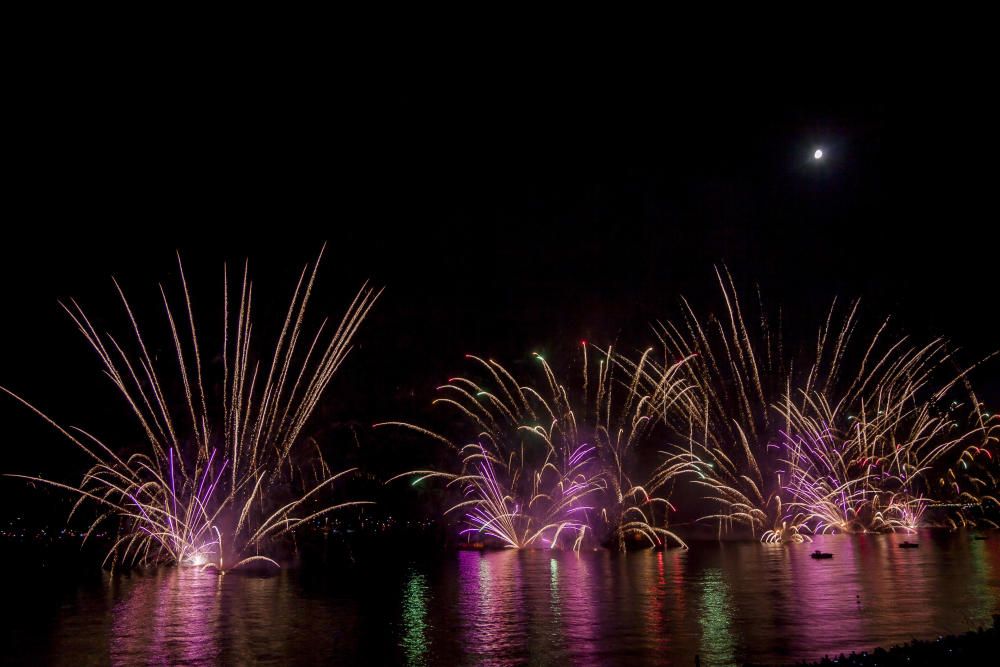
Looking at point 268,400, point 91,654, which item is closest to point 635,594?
point 91,654

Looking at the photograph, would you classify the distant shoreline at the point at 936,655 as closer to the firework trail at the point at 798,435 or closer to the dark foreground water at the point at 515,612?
the dark foreground water at the point at 515,612

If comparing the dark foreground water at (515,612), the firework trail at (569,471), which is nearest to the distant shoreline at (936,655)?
the dark foreground water at (515,612)

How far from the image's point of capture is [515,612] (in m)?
14.1

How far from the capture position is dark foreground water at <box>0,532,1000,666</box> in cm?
1065

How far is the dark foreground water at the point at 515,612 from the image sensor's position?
1065cm

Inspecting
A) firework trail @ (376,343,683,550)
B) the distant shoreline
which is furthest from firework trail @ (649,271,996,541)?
the distant shoreline

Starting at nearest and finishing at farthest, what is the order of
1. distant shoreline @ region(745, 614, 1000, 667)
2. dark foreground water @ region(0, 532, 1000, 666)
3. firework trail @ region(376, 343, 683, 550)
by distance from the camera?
1. distant shoreline @ region(745, 614, 1000, 667)
2. dark foreground water @ region(0, 532, 1000, 666)
3. firework trail @ region(376, 343, 683, 550)

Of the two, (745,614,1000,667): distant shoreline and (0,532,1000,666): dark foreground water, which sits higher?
(745,614,1000,667): distant shoreline

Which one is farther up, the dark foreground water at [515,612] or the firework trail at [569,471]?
the firework trail at [569,471]

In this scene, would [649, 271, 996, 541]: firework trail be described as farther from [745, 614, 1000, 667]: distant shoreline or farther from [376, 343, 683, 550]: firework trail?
[745, 614, 1000, 667]: distant shoreline

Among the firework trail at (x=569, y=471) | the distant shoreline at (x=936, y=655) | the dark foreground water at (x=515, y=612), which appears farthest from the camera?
A: the firework trail at (x=569, y=471)

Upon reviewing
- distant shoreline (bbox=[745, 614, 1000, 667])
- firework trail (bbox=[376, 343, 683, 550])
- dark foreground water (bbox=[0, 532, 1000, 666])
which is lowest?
dark foreground water (bbox=[0, 532, 1000, 666])

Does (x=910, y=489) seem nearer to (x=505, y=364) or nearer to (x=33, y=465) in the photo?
(x=505, y=364)

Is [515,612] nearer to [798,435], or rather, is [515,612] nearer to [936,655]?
[936,655]
